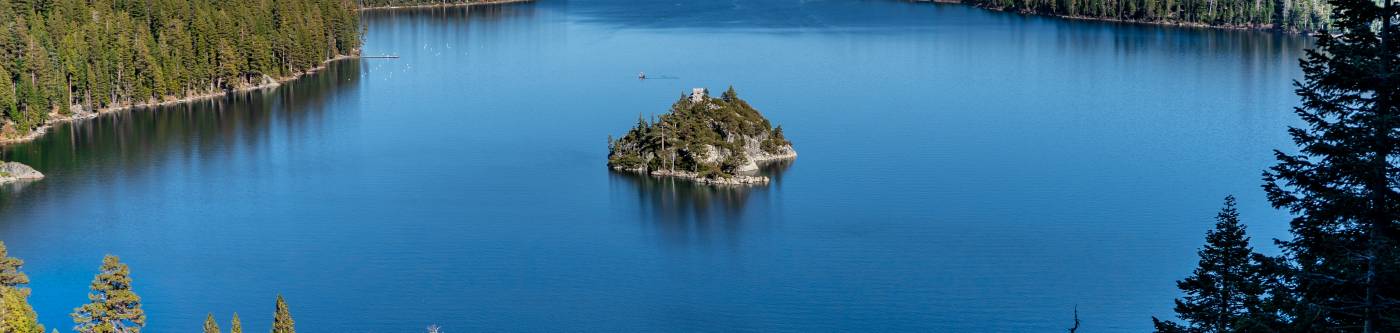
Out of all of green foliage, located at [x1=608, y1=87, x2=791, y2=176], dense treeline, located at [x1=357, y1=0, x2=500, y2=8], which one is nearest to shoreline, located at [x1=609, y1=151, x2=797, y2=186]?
green foliage, located at [x1=608, y1=87, x2=791, y2=176]

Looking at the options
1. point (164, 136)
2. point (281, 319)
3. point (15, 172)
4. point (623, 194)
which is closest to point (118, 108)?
point (164, 136)

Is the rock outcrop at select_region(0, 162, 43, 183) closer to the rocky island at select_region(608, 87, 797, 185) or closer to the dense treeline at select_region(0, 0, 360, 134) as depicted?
the dense treeline at select_region(0, 0, 360, 134)

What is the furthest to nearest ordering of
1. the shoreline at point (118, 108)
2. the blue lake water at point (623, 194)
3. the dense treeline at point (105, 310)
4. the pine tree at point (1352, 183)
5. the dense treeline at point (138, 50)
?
the dense treeline at point (138, 50) < the shoreline at point (118, 108) < the blue lake water at point (623, 194) < the dense treeline at point (105, 310) < the pine tree at point (1352, 183)

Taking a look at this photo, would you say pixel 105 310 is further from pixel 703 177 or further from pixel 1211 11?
pixel 1211 11

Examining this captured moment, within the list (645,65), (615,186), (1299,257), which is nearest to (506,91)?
(645,65)

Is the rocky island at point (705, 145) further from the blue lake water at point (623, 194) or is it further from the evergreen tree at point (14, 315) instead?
the evergreen tree at point (14, 315)

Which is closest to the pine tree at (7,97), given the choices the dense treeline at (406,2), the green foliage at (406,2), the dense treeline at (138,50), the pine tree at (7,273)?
the dense treeline at (138,50)

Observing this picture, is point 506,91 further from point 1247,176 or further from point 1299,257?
point 1299,257
